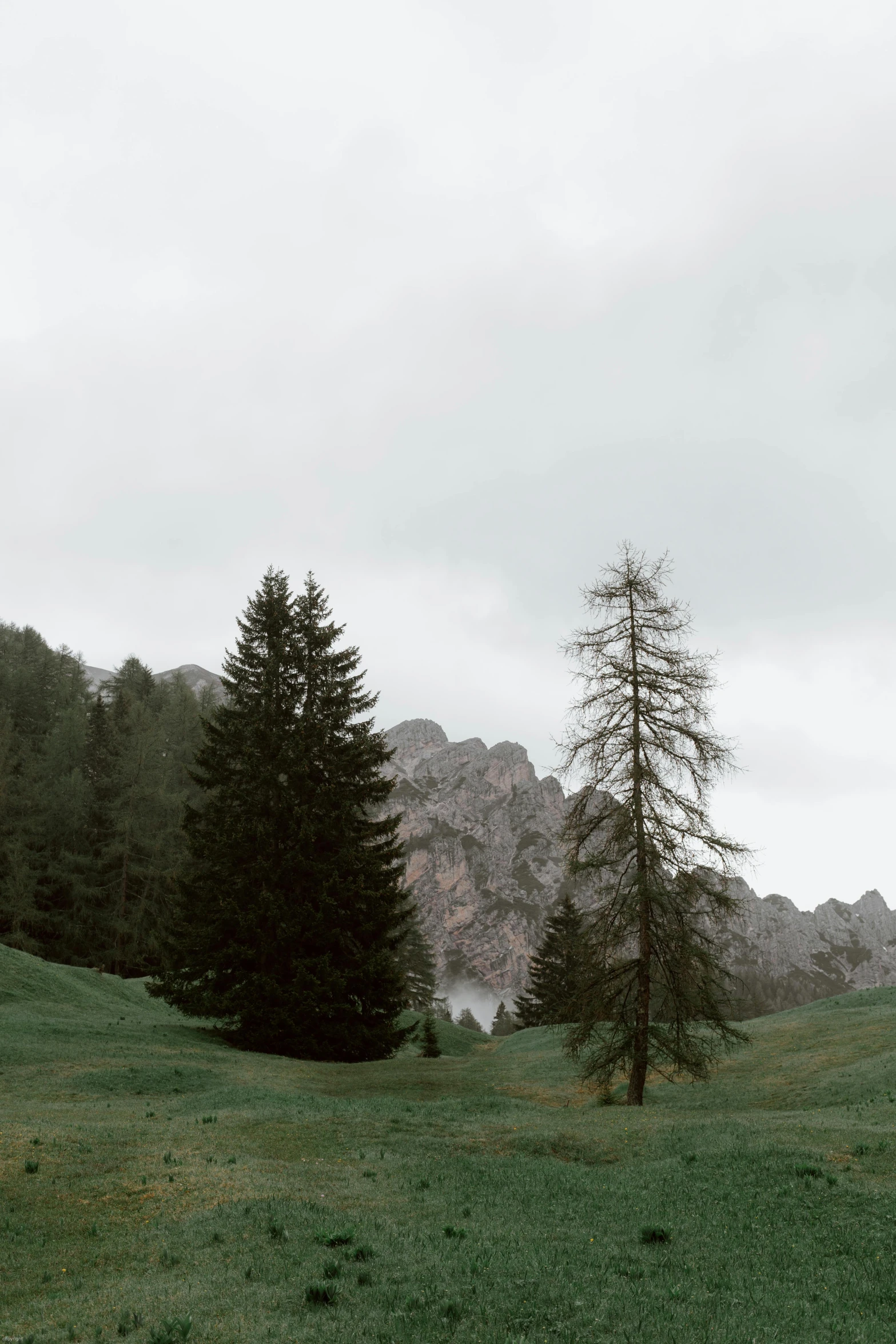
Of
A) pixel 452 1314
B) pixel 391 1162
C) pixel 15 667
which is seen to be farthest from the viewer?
pixel 15 667

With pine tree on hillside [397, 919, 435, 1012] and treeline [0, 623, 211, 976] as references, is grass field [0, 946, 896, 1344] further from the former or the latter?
pine tree on hillside [397, 919, 435, 1012]

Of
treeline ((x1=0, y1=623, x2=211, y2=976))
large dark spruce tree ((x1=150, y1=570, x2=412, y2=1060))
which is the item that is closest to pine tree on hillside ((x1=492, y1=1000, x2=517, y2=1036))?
treeline ((x1=0, y1=623, x2=211, y2=976))

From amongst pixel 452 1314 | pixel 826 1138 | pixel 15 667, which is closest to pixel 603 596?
pixel 826 1138

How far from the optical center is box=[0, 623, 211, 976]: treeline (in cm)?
5872

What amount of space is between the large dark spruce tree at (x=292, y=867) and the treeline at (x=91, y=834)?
21.0 meters

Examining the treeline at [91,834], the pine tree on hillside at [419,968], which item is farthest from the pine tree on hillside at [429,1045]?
the pine tree on hillside at [419,968]

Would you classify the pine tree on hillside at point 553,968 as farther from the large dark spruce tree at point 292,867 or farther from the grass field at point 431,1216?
the grass field at point 431,1216

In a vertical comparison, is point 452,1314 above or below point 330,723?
below

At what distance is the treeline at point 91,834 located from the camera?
58.7 meters

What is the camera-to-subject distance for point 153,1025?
1273 inches

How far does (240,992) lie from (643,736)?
20.6 metres

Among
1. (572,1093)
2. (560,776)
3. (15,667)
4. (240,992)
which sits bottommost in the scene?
(572,1093)

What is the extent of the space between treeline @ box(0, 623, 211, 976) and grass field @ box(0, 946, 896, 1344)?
128 feet

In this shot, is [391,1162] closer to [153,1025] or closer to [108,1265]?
[108,1265]
